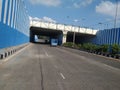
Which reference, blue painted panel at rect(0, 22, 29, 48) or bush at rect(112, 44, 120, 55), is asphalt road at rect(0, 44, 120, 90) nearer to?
blue painted panel at rect(0, 22, 29, 48)

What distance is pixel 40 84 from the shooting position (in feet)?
35.8

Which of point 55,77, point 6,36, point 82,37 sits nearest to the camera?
point 55,77

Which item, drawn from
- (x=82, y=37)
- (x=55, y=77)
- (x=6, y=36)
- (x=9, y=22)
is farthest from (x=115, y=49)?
(x=82, y=37)

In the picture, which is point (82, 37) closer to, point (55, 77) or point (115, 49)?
point (115, 49)

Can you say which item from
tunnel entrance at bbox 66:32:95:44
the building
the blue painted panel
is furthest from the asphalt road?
tunnel entrance at bbox 66:32:95:44

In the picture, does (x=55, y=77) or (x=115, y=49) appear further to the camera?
(x=115, y=49)

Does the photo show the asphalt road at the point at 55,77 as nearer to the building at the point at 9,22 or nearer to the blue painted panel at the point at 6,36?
the blue painted panel at the point at 6,36

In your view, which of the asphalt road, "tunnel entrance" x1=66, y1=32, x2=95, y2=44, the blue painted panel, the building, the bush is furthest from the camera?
"tunnel entrance" x1=66, y1=32, x2=95, y2=44

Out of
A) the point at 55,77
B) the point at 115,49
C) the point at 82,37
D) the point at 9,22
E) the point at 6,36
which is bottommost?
the point at 55,77

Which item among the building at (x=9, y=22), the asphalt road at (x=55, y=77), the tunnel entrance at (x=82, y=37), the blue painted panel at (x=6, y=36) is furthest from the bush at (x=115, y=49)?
the tunnel entrance at (x=82, y=37)

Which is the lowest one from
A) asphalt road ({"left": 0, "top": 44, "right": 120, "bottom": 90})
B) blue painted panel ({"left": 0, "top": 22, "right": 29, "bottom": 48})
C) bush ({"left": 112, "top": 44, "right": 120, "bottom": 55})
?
asphalt road ({"left": 0, "top": 44, "right": 120, "bottom": 90})

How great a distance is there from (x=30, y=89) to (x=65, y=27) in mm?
84783

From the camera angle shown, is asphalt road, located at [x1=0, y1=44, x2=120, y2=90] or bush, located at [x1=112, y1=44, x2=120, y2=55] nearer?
asphalt road, located at [x1=0, y1=44, x2=120, y2=90]

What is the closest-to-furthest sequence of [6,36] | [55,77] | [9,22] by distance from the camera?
1. [55,77]
2. [6,36]
3. [9,22]
